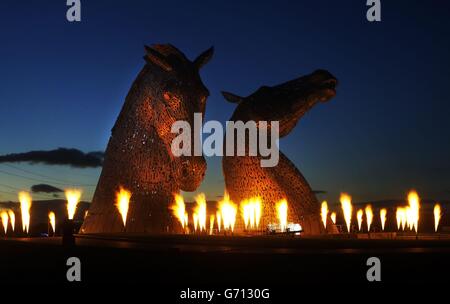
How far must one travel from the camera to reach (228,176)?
28.8 metres

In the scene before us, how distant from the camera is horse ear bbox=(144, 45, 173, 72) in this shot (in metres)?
21.8

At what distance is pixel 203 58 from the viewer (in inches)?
924

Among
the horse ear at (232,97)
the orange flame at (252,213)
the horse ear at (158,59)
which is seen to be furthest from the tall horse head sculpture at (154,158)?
the horse ear at (232,97)

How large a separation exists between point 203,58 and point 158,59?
98.3 inches

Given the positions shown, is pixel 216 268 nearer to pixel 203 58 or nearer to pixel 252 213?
pixel 203 58

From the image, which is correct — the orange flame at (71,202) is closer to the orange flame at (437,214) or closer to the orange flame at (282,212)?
the orange flame at (282,212)

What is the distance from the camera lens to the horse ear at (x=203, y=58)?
23.2m

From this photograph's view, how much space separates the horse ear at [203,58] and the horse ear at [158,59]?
5.42 feet

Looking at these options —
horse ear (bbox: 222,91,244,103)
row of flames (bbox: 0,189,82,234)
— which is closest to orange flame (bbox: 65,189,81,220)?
row of flames (bbox: 0,189,82,234)

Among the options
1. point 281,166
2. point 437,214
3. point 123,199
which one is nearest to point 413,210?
point 437,214

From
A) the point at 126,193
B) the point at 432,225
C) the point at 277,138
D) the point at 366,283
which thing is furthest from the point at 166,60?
the point at 432,225

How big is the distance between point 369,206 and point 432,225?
260 inches

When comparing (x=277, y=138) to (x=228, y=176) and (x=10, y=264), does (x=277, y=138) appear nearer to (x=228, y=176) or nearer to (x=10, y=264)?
(x=228, y=176)

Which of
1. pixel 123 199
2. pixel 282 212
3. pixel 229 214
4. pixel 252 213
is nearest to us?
pixel 123 199
